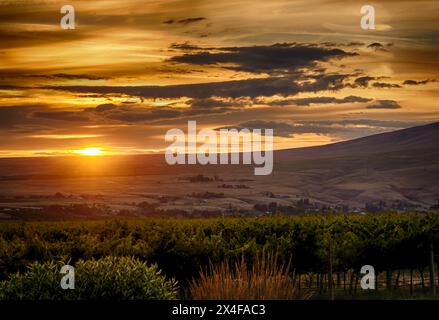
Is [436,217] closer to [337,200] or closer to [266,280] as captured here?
[266,280]

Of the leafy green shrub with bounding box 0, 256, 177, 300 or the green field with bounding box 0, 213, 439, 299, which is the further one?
the green field with bounding box 0, 213, 439, 299

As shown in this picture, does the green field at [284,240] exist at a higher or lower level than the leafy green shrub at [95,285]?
Result: lower

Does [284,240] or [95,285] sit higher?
[95,285]

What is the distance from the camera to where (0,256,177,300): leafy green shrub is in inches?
595

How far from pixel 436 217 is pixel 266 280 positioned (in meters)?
27.4

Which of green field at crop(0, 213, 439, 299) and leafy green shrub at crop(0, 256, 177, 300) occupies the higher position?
leafy green shrub at crop(0, 256, 177, 300)

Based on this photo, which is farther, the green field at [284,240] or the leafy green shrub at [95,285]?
the green field at [284,240]

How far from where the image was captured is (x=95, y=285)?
50.0 ft

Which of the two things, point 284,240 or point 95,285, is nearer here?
point 95,285

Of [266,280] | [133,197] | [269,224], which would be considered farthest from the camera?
[133,197]

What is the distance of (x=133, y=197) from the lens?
5728 inches

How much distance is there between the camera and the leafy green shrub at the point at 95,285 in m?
15.1
